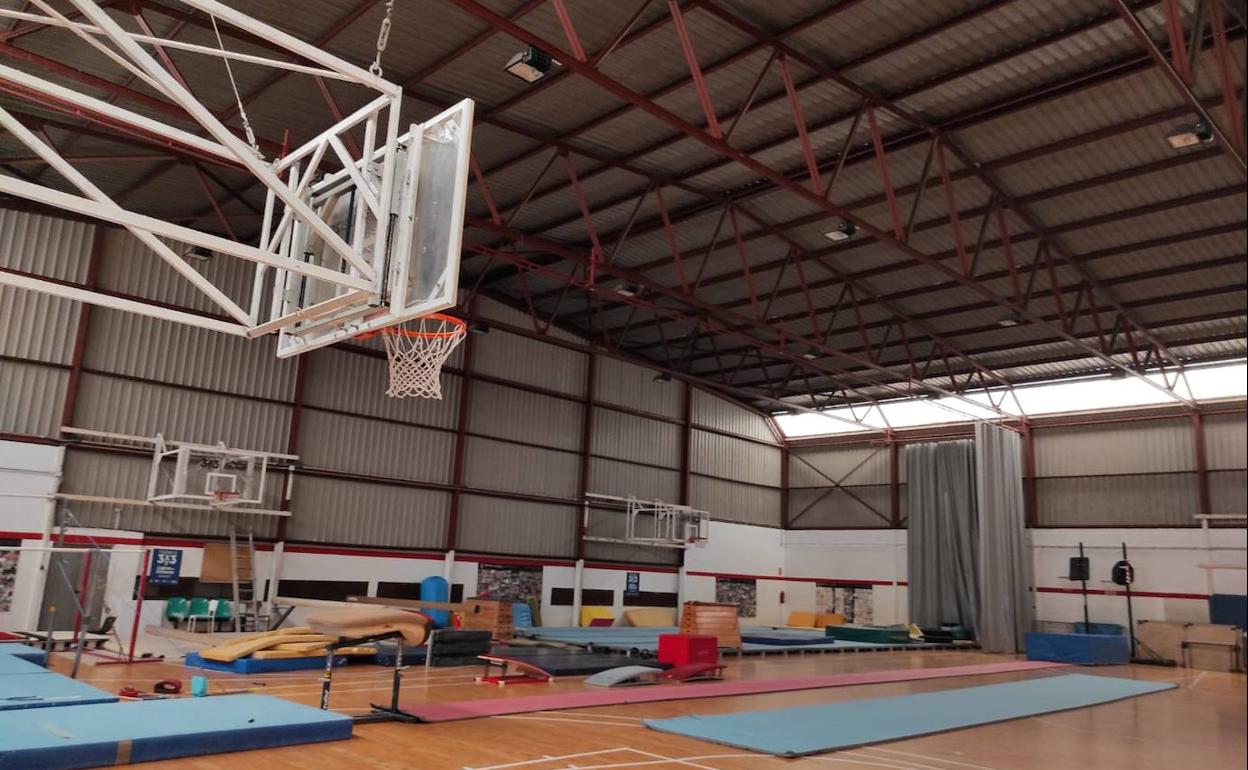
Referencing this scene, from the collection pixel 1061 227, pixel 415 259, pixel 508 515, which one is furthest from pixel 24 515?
pixel 1061 227

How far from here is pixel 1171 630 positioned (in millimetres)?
22484

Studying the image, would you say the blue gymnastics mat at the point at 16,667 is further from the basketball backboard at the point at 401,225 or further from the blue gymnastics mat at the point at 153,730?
the basketball backboard at the point at 401,225

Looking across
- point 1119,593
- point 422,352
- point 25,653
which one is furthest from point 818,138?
point 1119,593

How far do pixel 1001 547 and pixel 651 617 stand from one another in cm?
996

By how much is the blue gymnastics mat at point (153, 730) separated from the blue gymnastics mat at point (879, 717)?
13.0 ft

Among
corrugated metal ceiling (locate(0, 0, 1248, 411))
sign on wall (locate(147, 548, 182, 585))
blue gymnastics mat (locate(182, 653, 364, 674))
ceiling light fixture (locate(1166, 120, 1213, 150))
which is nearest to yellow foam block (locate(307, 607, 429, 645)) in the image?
blue gymnastics mat (locate(182, 653, 364, 674))

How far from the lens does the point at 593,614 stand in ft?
82.0

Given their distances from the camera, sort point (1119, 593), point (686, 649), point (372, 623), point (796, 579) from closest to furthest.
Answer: point (372, 623) → point (686, 649) → point (1119, 593) → point (796, 579)

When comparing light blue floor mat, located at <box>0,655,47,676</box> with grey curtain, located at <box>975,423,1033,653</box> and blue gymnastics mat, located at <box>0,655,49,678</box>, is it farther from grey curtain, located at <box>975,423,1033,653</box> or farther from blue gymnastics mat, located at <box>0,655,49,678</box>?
grey curtain, located at <box>975,423,1033,653</box>

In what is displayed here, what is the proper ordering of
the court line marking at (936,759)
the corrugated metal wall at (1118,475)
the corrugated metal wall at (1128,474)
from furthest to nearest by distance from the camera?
1. the corrugated metal wall at (1118,475)
2. the corrugated metal wall at (1128,474)
3. the court line marking at (936,759)

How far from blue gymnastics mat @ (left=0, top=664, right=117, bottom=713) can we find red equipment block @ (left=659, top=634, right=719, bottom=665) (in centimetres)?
889

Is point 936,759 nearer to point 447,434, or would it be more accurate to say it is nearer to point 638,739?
point 638,739

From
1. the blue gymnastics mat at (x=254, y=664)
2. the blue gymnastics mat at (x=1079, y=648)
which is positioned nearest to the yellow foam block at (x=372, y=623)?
the blue gymnastics mat at (x=254, y=664)

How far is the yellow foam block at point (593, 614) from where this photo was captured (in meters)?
24.8
